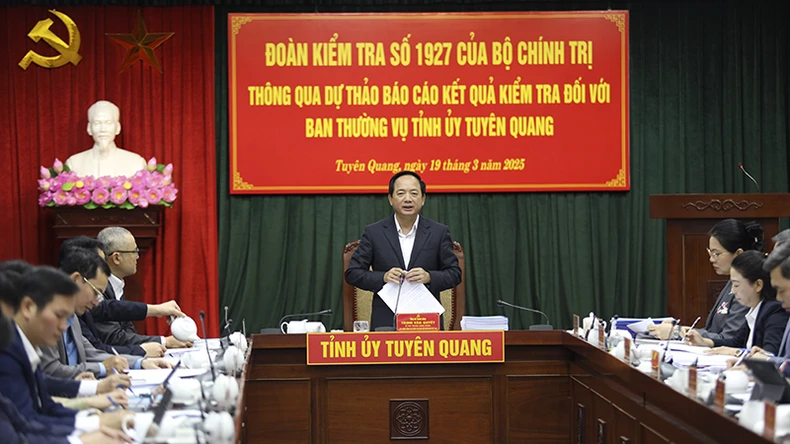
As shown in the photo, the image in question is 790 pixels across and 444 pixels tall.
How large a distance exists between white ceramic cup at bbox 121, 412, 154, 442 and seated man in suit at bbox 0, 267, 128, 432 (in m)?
0.05

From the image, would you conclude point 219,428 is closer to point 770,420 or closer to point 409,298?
point 770,420

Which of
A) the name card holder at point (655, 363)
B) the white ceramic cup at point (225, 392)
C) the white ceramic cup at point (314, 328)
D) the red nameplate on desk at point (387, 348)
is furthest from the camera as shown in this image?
the white ceramic cup at point (314, 328)

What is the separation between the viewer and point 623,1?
668 cm

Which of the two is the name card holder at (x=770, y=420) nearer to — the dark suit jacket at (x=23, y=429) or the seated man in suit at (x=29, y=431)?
the seated man in suit at (x=29, y=431)

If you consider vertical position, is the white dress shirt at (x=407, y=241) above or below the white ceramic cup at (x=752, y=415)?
above

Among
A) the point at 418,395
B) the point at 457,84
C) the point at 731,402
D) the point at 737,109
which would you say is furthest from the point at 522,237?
the point at 731,402

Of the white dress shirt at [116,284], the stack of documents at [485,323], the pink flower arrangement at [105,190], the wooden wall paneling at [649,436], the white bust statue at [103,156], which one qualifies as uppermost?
the white bust statue at [103,156]

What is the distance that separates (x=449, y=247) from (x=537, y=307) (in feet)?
6.75

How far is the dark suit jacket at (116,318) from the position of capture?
412 centimetres

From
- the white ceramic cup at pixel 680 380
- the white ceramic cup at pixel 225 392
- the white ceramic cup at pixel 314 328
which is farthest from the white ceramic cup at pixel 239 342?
the white ceramic cup at pixel 680 380

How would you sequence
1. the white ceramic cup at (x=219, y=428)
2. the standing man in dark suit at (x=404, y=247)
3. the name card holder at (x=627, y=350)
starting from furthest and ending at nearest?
the standing man in dark suit at (x=404, y=247) < the name card holder at (x=627, y=350) < the white ceramic cup at (x=219, y=428)

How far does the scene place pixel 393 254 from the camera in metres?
4.79

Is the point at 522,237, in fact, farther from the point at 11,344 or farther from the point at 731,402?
the point at 11,344

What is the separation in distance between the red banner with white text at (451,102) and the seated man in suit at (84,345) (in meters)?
2.89
